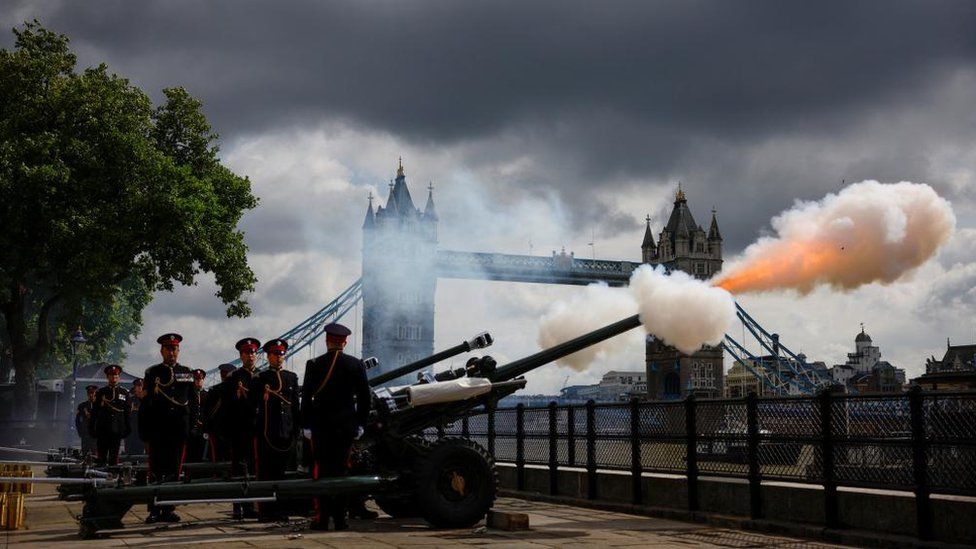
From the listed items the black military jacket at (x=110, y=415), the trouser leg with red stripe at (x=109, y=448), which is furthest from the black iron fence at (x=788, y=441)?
the trouser leg with red stripe at (x=109, y=448)

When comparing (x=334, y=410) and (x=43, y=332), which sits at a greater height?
(x=43, y=332)

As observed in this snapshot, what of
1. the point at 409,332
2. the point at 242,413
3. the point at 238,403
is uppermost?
the point at 409,332

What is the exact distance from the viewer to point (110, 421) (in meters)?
14.8

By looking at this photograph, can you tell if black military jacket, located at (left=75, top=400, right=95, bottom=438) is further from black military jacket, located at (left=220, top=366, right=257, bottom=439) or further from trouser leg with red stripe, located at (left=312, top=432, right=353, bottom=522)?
trouser leg with red stripe, located at (left=312, top=432, right=353, bottom=522)

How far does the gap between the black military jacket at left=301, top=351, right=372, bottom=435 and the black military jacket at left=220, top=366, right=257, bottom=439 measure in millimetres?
1441

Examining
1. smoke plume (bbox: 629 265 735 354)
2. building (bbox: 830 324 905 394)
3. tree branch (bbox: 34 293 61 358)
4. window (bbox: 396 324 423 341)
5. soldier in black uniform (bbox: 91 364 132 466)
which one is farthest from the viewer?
building (bbox: 830 324 905 394)

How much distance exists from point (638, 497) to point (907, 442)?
14.3 ft

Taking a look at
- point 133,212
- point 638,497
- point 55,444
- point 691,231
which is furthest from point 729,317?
point 691,231

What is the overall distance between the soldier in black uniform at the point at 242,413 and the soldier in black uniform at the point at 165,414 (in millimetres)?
479

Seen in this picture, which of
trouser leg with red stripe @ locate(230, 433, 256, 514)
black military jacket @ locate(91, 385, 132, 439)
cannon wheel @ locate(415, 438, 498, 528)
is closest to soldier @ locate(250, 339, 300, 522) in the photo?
trouser leg with red stripe @ locate(230, 433, 256, 514)

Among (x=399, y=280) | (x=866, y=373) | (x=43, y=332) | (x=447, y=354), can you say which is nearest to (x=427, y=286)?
(x=399, y=280)

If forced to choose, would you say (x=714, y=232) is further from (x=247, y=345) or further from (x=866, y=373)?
(x=247, y=345)

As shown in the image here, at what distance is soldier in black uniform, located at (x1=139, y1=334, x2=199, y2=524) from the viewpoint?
34.5ft

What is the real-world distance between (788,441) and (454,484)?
345 centimetres
